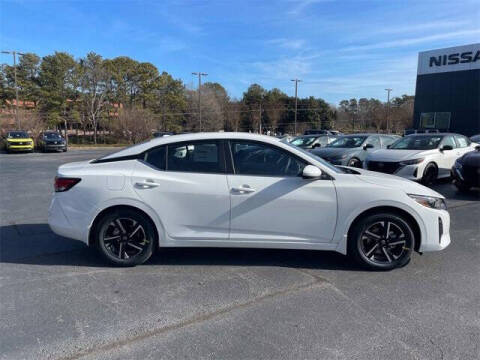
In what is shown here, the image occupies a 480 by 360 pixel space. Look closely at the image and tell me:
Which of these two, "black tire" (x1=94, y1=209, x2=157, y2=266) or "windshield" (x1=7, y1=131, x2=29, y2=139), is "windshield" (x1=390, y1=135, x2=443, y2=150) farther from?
"windshield" (x1=7, y1=131, x2=29, y2=139)

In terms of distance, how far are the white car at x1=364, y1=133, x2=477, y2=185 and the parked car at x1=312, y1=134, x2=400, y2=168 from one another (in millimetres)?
1020

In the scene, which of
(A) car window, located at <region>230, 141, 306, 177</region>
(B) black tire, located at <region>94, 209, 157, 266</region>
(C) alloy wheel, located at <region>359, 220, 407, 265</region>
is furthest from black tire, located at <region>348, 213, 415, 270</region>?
(B) black tire, located at <region>94, 209, 157, 266</region>

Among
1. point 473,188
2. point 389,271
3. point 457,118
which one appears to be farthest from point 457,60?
point 389,271

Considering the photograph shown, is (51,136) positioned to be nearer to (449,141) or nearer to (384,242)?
(449,141)

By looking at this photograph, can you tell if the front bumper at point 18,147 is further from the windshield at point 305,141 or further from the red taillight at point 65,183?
the red taillight at point 65,183

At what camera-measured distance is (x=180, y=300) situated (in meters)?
3.34

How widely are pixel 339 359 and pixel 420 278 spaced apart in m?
1.82

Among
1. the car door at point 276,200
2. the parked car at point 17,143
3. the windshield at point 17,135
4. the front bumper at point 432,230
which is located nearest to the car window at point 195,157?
the car door at point 276,200

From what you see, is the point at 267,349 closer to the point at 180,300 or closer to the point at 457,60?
the point at 180,300

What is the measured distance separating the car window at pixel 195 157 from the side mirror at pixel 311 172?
92 centimetres

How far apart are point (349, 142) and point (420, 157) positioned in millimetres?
3198

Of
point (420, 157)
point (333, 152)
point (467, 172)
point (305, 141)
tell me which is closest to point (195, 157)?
point (467, 172)

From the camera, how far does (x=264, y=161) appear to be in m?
4.07

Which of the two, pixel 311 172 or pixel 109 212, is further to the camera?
pixel 109 212
